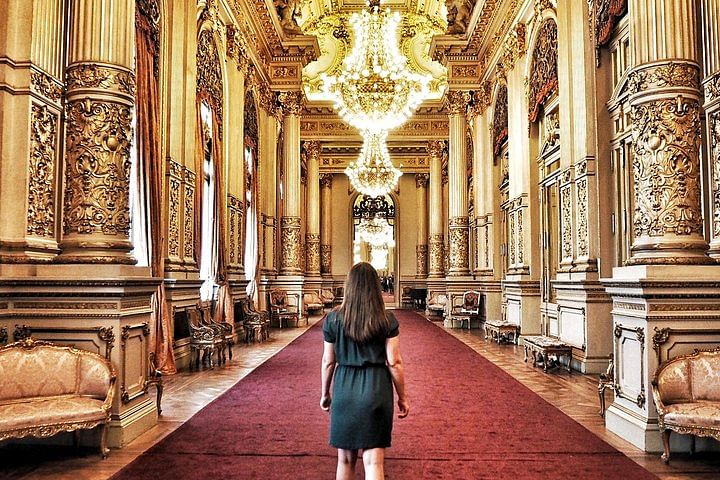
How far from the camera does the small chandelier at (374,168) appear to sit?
47.5 ft

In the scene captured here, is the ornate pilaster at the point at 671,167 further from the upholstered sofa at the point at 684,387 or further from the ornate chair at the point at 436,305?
the ornate chair at the point at 436,305

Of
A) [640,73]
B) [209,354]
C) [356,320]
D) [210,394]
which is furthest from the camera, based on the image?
[209,354]

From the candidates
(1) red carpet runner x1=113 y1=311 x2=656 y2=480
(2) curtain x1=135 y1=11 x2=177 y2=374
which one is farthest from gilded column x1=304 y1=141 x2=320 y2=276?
(1) red carpet runner x1=113 y1=311 x2=656 y2=480

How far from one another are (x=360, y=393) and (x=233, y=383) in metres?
4.87

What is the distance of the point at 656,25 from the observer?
16.4 ft

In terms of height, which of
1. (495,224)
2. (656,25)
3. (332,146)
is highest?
(332,146)

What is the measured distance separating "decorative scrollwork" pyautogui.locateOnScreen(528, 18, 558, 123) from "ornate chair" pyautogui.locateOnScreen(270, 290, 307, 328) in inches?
311

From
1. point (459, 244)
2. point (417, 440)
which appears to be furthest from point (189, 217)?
point (459, 244)

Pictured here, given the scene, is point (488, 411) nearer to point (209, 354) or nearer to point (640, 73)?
point (640, 73)

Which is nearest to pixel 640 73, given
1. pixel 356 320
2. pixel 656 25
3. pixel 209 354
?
pixel 656 25

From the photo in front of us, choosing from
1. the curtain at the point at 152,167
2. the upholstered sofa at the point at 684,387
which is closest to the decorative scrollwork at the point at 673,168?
the upholstered sofa at the point at 684,387

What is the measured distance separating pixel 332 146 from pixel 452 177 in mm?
7711

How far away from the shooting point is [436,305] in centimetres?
1994

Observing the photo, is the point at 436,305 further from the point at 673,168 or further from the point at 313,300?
the point at 673,168
